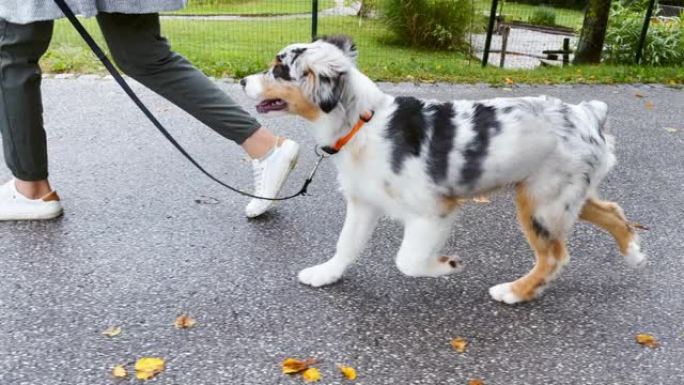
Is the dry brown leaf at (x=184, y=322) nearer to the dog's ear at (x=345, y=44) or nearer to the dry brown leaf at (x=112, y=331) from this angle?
the dry brown leaf at (x=112, y=331)

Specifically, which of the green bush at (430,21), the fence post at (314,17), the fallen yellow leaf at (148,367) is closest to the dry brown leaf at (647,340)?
the fallen yellow leaf at (148,367)

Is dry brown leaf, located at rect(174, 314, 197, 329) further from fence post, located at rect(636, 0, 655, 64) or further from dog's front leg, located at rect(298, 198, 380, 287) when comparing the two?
fence post, located at rect(636, 0, 655, 64)

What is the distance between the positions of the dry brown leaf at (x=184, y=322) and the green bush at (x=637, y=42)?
10376 millimetres

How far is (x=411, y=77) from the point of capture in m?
7.87

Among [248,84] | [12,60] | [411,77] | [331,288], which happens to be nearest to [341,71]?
[248,84]

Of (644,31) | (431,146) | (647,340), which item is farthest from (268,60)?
(644,31)

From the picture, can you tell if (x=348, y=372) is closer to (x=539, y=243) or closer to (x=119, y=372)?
(x=119, y=372)

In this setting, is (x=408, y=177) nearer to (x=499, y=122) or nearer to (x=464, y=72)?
A: (x=499, y=122)

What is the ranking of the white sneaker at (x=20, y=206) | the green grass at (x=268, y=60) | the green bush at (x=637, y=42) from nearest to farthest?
the white sneaker at (x=20, y=206)
the green grass at (x=268, y=60)
the green bush at (x=637, y=42)

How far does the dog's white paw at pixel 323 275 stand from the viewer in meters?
3.26

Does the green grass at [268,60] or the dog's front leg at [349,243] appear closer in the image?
the dog's front leg at [349,243]

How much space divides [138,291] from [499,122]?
6.63 feet

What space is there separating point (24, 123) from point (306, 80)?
1.85 metres

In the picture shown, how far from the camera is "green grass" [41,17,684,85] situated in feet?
25.1
